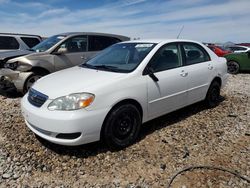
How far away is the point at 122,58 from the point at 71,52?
10.8 feet

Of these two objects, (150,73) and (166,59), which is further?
(166,59)

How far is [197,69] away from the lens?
16.2 ft

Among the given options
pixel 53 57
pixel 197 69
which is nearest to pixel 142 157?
pixel 197 69

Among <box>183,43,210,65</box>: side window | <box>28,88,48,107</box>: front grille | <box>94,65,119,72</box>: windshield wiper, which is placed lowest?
<box>28,88,48,107</box>: front grille

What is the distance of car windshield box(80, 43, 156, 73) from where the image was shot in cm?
405

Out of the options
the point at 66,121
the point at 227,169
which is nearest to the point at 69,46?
the point at 66,121

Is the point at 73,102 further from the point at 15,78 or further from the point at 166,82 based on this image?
the point at 15,78

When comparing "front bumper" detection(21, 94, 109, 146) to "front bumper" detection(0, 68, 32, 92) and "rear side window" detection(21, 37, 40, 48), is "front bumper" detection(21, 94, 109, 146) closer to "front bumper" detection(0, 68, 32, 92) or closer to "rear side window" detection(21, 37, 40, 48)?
"front bumper" detection(0, 68, 32, 92)

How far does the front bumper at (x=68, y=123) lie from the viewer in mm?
3211

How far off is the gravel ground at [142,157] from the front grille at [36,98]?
681 mm

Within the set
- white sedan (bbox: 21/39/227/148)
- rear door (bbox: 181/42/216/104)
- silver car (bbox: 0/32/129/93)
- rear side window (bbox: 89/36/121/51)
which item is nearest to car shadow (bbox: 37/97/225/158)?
white sedan (bbox: 21/39/227/148)

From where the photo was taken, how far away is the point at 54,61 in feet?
22.8

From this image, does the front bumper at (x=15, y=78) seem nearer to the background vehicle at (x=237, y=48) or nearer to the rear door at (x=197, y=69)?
the rear door at (x=197, y=69)

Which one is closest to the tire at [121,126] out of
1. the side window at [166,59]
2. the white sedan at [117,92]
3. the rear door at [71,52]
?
the white sedan at [117,92]
